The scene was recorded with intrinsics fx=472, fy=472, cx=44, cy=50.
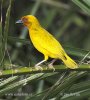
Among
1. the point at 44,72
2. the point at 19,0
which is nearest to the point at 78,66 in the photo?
the point at 44,72

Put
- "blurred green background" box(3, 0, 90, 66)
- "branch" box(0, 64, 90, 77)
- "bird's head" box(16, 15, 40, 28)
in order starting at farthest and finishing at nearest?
"blurred green background" box(3, 0, 90, 66)
"bird's head" box(16, 15, 40, 28)
"branch" box(0, 64, 90, 77)

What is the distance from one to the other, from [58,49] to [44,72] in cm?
37

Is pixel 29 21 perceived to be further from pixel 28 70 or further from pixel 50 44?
pixel 28 70

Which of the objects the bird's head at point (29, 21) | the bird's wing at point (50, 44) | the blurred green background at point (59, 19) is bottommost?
the blurred green background at point (59, 19)

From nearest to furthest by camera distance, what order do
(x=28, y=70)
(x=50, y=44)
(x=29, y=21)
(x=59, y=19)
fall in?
(x=28, y=70) < (x=50, y=44) < (x=29, y=21) < (x=59, y=19)

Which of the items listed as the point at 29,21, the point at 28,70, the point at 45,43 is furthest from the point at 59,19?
the point at 28,70

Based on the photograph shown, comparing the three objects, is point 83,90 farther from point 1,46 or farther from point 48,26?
point 48,26

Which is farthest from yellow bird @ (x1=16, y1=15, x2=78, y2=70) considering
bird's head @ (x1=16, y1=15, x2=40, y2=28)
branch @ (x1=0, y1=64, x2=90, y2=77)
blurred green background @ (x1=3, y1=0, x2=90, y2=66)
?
blurred green background @ (x1=3, y1=0, x2=90, y2=66)

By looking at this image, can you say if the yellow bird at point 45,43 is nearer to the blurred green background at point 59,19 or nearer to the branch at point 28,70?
the branch at point 28,70

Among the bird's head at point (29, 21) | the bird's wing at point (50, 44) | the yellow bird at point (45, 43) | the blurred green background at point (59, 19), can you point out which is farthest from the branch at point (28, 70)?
the blurred green background at point (59, 19)

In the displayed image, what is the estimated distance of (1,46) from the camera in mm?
1978

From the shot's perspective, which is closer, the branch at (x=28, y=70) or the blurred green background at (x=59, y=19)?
the branch at (x=28, y=70)

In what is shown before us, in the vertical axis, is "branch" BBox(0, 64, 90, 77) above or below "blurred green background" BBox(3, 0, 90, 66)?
→ above

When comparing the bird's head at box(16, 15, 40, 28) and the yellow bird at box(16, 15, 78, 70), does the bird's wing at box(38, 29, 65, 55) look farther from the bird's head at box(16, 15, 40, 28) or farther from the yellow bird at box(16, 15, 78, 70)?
the bird's head at box(16, 15, 40, 28)
